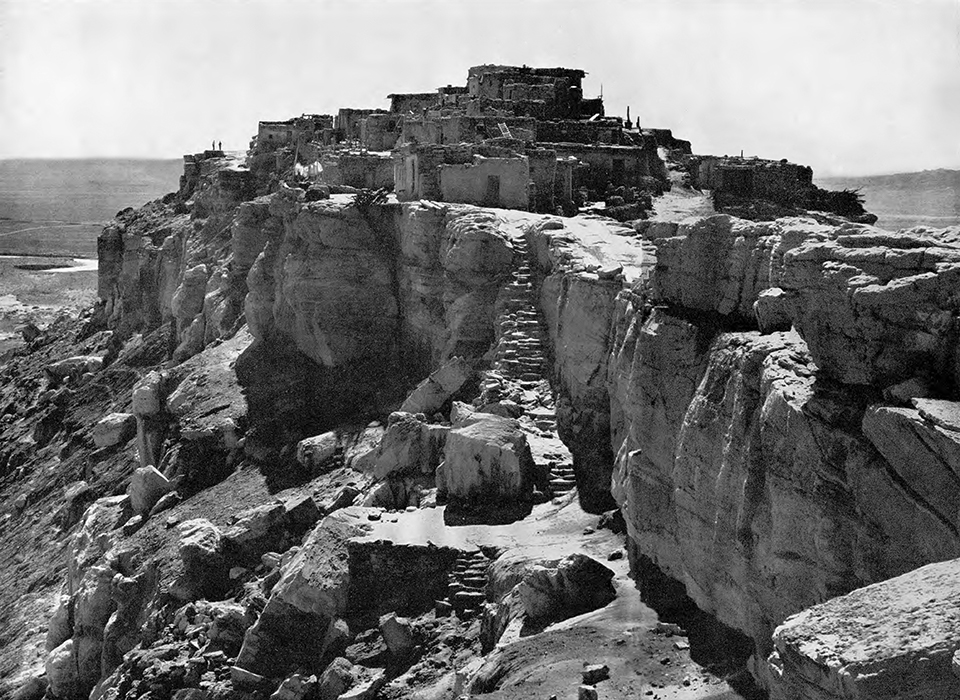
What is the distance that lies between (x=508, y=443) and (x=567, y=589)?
4.89 metres

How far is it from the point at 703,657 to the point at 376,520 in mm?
8832

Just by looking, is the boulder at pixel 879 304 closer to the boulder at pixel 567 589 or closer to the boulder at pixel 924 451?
the boulder at pixel 924 451

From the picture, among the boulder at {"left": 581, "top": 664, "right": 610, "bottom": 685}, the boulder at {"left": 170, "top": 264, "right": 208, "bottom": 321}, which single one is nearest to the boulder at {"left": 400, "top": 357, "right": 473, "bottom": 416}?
the boulder at {"left": 581, "top": 664, "right": 610, "bottom": 685}

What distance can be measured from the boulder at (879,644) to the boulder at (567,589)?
24.9ft

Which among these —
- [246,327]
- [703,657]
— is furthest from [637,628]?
[246,327]

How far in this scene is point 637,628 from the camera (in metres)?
19.4

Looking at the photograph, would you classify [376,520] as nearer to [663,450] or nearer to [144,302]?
[663,450]

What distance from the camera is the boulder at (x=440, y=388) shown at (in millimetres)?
29203

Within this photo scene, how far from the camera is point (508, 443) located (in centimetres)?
2517

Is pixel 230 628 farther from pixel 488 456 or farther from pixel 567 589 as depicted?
pixel 567 589

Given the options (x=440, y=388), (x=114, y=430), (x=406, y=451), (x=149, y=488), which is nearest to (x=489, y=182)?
(x=440, y=388)

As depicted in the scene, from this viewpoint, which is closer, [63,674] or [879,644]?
[879,644]

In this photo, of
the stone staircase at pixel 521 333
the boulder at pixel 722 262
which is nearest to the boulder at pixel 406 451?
the stone staircase at pixel 521 333

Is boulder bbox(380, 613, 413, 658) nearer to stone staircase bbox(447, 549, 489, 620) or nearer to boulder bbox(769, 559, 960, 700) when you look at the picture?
stone staircase bbox(447, 549, 489, 620)
